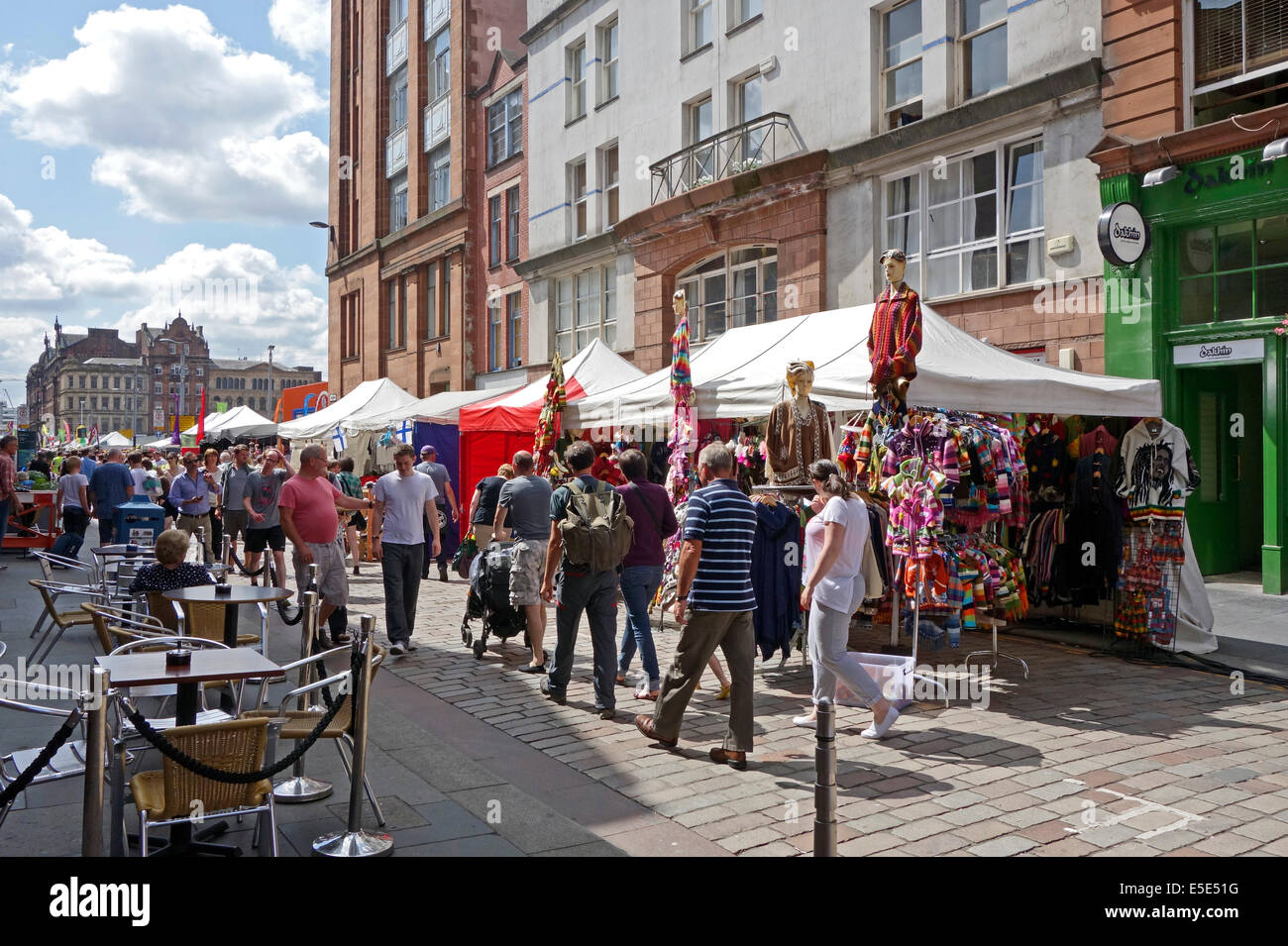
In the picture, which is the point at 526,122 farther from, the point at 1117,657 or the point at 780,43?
the point at 1117,657

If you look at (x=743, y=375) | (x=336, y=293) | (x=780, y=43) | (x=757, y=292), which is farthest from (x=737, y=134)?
(x=336, y=293)

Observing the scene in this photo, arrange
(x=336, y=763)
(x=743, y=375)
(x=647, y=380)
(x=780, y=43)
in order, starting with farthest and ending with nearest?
(x=780, y=43) < (x=647, y=380) < (x=743, y=375) < (x=336, y=763)

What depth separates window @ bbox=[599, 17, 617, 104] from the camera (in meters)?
24.7

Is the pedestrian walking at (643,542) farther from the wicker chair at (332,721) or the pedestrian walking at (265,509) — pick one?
the pedestrian walking at (265,509)

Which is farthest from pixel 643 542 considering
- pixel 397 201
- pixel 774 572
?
pixel 397 201

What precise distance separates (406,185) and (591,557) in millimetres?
32953

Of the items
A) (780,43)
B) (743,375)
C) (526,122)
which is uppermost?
(526,122)

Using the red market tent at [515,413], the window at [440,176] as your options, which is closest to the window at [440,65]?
the window at [440,176]

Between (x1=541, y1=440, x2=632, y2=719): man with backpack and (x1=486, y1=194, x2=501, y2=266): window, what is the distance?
79.3 feet

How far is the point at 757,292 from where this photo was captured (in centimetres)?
1956

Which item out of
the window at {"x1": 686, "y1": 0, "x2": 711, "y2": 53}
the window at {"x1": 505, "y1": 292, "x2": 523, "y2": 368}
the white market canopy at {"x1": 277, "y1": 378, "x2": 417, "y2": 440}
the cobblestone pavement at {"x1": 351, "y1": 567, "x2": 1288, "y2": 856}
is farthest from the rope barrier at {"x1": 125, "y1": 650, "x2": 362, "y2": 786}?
the window at {"x1": 505, "y1": 292, "x2": 523, "y2": 368}

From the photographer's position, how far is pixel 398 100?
3806 cm

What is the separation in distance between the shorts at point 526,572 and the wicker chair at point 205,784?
4.82 meters
